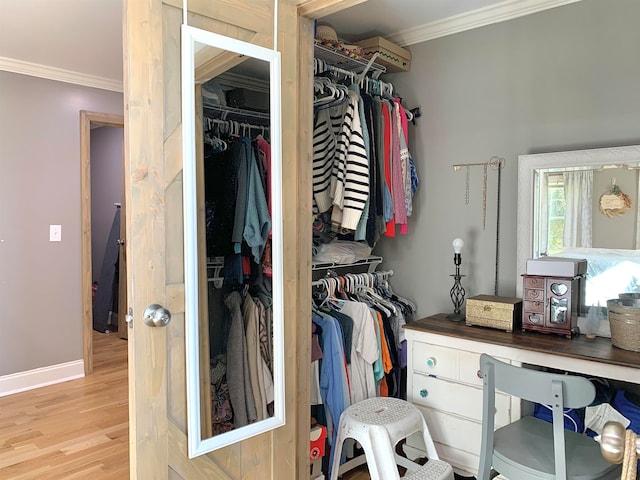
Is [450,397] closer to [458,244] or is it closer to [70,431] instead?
[458,244]

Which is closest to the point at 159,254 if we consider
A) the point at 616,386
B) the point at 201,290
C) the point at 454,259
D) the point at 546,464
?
the point at 201,290

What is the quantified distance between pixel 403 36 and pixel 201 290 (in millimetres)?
2176

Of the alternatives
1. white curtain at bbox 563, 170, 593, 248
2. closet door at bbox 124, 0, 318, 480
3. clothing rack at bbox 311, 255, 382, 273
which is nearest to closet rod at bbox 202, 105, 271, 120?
closet door at bbox 124, 0, 318, 480

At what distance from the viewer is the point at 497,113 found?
2.78 meters

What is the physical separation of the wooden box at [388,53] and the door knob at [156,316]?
2.00 metres

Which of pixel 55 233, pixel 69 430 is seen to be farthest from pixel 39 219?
pixel 69 430

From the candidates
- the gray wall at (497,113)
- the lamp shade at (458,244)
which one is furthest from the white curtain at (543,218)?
the lamp shade at (458,244)

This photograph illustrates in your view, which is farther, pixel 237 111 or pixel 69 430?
pixel 69 430

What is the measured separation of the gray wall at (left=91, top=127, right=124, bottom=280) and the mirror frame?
450 cm

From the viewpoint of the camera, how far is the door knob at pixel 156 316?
1.60 metres

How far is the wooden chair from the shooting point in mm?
1543

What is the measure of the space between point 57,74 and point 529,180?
11.5 feet

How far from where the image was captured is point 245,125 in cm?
189

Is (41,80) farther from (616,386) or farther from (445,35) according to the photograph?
(616,386)
